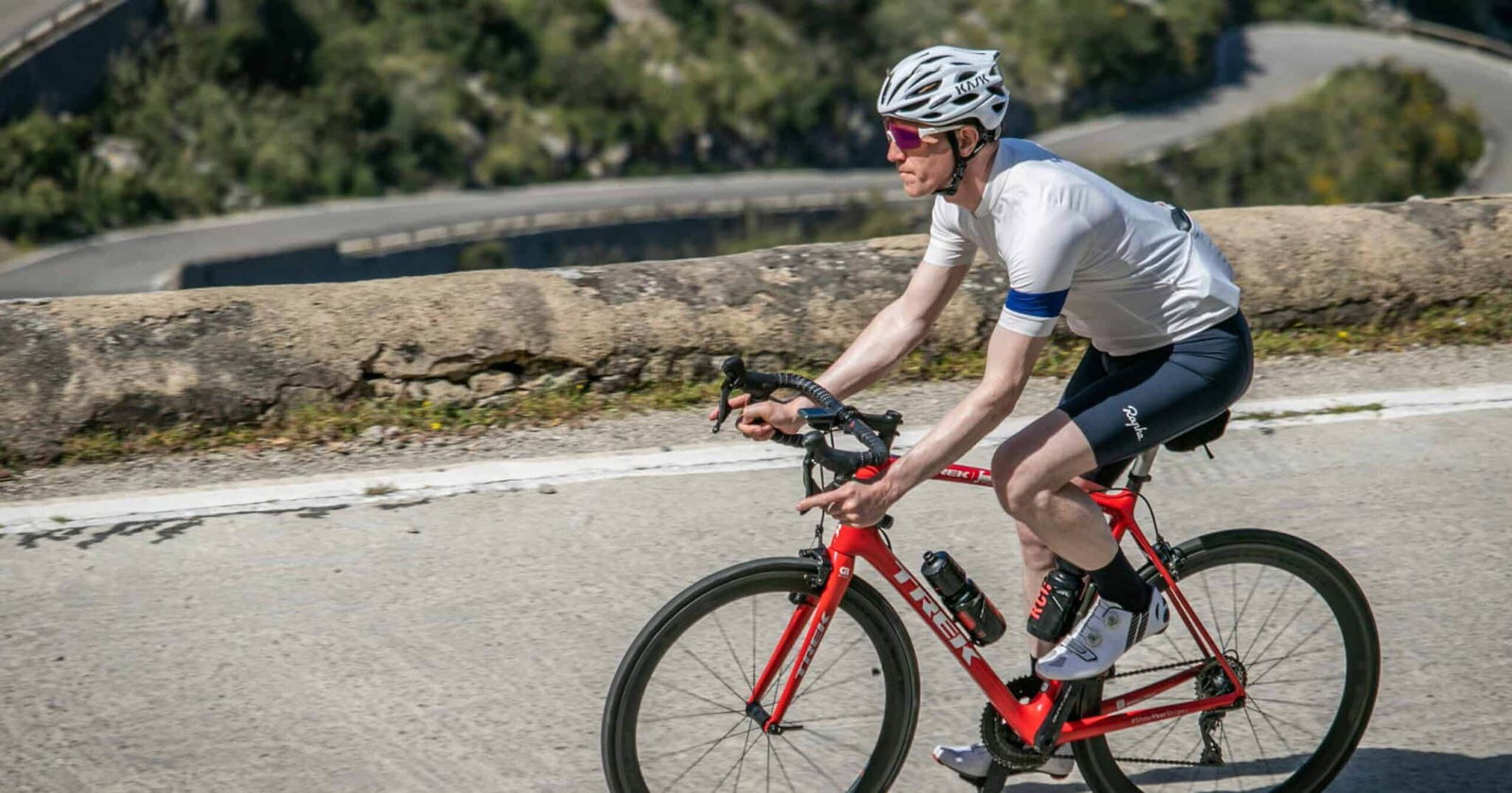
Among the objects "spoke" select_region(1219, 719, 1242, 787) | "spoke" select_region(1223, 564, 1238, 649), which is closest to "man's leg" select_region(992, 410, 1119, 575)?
"spoke" select_region(1223, 564, 1238, 649)

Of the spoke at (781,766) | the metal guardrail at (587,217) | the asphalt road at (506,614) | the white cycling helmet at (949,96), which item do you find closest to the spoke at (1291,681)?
the asphalt road at (506,614)

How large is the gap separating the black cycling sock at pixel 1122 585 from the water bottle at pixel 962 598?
0.25 m

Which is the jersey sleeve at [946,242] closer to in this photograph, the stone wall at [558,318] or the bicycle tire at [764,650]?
the bicycle tire at [764,650]

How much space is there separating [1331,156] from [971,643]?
5880cm

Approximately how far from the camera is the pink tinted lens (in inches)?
126

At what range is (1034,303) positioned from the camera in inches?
120

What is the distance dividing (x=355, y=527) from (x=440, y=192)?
45.2 metres

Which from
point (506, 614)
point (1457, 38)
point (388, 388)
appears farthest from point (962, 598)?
point (1457, 38)

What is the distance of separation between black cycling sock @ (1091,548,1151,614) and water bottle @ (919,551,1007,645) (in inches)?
9.9

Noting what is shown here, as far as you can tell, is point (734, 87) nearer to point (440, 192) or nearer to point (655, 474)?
point (440, 192)

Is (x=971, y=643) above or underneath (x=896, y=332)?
underneath

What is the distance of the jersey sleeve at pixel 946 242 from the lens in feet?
11.3

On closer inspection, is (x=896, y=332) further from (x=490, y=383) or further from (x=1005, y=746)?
(x=490, y=383)

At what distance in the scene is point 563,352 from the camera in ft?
20.4
